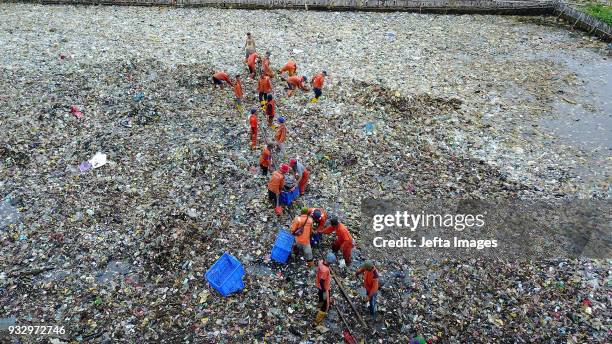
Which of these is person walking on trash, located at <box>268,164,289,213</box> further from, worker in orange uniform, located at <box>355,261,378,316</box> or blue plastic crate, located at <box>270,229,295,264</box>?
worker in orange uniform, located at <box>355,261,378,316</box>

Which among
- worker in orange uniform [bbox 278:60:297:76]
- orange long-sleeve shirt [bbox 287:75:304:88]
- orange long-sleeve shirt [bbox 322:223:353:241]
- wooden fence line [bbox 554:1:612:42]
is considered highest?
wooden fence line [bbox 554:1:612:42]

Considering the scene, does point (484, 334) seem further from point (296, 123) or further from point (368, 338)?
point (296, 123)

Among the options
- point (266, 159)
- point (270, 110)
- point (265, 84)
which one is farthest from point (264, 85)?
point (266, 159)

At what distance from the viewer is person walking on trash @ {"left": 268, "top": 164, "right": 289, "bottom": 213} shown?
313 inches

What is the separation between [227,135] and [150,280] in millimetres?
4539

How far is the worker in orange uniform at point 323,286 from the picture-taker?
616 centimetres

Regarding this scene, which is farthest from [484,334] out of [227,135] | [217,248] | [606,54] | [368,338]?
[606,54]

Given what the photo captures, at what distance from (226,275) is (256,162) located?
3.48 metres

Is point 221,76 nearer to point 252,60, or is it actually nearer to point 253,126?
point 252,60

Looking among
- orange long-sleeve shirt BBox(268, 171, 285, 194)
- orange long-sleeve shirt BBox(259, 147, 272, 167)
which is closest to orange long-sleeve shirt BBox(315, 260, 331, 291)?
orange long-sleeve shirt BBox(268, 171, 285, 194)

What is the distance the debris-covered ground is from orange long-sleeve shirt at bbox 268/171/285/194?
66cm

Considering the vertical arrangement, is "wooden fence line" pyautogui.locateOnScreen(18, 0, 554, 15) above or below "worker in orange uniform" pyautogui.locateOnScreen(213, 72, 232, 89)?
above

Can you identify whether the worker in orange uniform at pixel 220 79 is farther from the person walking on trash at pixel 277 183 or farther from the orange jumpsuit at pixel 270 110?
the person walking on trash at pixel 277 183

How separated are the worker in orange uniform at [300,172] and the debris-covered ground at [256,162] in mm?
365
